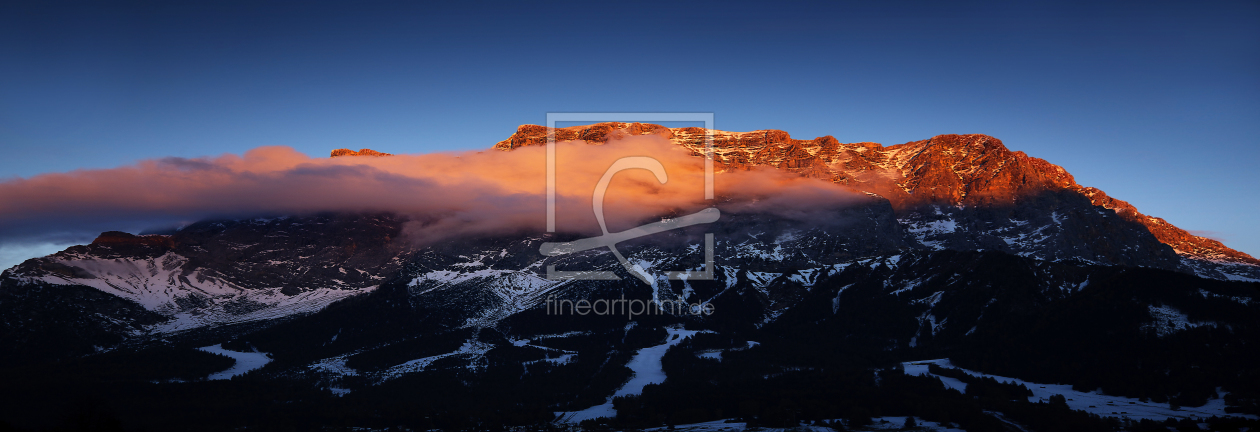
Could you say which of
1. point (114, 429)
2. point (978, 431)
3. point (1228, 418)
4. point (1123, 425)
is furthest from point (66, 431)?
point (1228, 418)

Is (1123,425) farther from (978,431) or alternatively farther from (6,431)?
(6,431)

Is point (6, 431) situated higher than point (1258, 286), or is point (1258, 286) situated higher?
point (1258, 286)

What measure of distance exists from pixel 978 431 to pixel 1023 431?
992cm

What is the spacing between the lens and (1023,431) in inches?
7844

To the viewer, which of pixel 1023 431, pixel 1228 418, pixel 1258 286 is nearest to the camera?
pixel 1258 286

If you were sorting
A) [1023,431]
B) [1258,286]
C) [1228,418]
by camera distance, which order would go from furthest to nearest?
[1023,431] < [1228,418] < [1258,286]

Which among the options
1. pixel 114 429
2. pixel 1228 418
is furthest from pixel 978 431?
pixel 114 429

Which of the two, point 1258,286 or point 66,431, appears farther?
point 66,431

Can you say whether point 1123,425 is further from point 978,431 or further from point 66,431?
point 66,431

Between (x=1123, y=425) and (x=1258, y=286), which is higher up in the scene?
(x=1258, y=286)

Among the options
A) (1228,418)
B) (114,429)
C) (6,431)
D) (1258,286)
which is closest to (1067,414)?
(1228,418)

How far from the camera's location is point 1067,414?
200 metres

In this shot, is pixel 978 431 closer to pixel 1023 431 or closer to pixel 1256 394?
pixel 1023 431

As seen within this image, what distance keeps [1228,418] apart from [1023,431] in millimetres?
39524
